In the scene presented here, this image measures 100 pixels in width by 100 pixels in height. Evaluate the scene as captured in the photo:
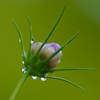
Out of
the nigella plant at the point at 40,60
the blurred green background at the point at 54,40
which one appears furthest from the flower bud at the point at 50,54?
the blurred green background at the point at 54,40

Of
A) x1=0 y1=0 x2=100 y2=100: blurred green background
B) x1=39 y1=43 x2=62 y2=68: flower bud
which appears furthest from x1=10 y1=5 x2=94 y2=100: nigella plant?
x1=0 y1=0 x2=100 y2=100: blurred green background

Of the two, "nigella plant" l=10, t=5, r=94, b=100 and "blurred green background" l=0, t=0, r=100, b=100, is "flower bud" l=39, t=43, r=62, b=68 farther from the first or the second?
"blurred green background" l=0, t=0, r=100, b=100

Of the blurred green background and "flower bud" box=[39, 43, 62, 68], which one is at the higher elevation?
the blurred green background

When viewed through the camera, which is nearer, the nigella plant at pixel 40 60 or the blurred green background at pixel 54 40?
the nigella plant at pixel 40 60

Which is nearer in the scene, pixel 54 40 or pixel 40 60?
pixel 40 60

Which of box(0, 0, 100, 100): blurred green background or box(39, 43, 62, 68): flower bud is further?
box(0, 0, 100, 100): blurred green background

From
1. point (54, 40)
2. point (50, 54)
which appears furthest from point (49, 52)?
point (54, 40)

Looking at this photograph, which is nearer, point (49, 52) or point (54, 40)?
point (49, 52)

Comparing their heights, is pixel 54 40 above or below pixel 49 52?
above

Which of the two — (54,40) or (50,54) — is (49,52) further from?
(54,40)

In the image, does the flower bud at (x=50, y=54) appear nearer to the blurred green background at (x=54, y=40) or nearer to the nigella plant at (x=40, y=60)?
the nigella plant at (x=40, y=60)
